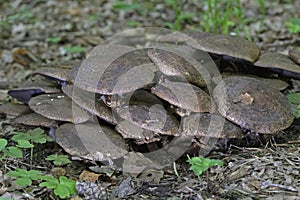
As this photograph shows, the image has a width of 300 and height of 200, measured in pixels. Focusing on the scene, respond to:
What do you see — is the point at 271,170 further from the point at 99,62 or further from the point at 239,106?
the point at 99,62

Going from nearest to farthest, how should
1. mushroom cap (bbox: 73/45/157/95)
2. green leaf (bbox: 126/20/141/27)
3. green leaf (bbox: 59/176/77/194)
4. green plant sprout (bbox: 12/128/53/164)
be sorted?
1. green leaf (bbox: 59/176/77/194)
2. mushroom cap (bbox: 73/45/157/95)
3. green plant sprout (bbox: 12/128/53/164)
4. green leaf (bbox: 126/20/141/27)

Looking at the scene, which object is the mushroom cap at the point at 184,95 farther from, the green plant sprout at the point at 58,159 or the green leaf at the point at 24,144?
the green leaf at the point at 24,144

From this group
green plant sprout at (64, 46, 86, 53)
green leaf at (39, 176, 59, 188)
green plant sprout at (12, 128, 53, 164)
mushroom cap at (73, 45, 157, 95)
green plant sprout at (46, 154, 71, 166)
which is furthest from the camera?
green plant sprout at (64, 46, 86, 53)

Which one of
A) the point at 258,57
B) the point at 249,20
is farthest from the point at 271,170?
the point at 249,20

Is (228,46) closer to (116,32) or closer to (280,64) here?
(280,64)

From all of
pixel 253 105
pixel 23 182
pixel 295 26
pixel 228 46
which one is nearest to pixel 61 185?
pixel 23 182

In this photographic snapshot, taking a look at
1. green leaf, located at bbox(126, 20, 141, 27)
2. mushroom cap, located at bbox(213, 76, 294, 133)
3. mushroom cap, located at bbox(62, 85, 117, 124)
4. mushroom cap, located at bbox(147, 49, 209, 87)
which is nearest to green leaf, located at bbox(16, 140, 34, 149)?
mushroom cap, located at bbox(62, 85, 117, 124)

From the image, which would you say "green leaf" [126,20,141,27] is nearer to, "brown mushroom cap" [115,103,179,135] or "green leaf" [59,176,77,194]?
"brown mushroom cap" [115,103,179,135]

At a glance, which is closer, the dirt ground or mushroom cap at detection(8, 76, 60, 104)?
the dirt ground

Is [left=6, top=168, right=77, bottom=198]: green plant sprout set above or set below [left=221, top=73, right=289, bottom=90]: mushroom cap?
below
